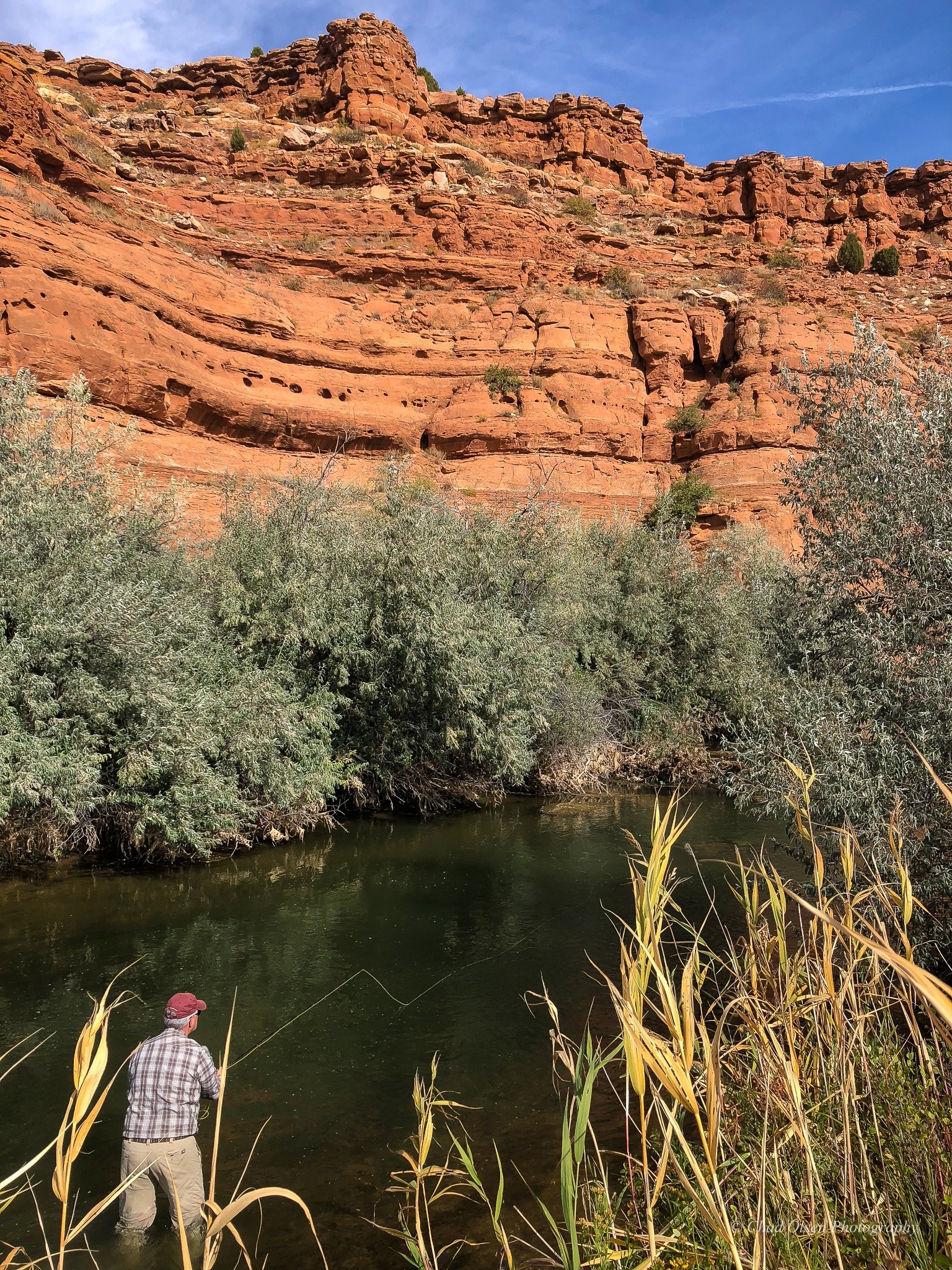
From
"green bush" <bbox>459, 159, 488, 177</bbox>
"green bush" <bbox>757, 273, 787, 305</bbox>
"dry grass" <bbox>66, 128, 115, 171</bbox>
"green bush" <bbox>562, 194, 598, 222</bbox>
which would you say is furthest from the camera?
"green bush" <bbox>562, 194, 598, 222</bbox>

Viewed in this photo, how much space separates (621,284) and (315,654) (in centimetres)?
2831

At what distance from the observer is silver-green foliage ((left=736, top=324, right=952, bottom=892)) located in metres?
6.33

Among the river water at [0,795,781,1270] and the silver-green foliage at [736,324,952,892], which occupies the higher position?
the silver-green foliage at [736,324,952,892]

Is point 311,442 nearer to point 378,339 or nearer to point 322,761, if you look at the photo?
point 378,339

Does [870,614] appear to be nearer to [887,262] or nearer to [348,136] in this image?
[348,136]

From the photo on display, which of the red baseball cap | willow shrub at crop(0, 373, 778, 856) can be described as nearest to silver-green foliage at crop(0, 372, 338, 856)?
willow shrub at crop(0, 373, 778, 856)

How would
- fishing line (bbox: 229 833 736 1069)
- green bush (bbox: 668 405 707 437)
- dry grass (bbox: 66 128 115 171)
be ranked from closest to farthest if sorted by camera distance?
1. fishing line (bbox: 229 833 736 1069)
2. dry grass (bbox: 66 128 115 171)
3. green bush (bbox: 668 405 707 437)

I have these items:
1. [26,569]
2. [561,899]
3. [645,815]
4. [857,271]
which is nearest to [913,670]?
[561,899]

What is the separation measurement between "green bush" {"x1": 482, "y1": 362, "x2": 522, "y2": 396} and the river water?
21.6m

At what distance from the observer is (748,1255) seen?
2053 mm

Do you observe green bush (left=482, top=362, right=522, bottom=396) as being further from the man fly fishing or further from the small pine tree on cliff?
the man fly fishing

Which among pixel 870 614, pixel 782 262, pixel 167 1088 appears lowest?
pixel 167 1088

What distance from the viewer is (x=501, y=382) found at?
3125 centimetres

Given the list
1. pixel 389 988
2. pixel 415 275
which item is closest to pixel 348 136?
pixel 415 275
